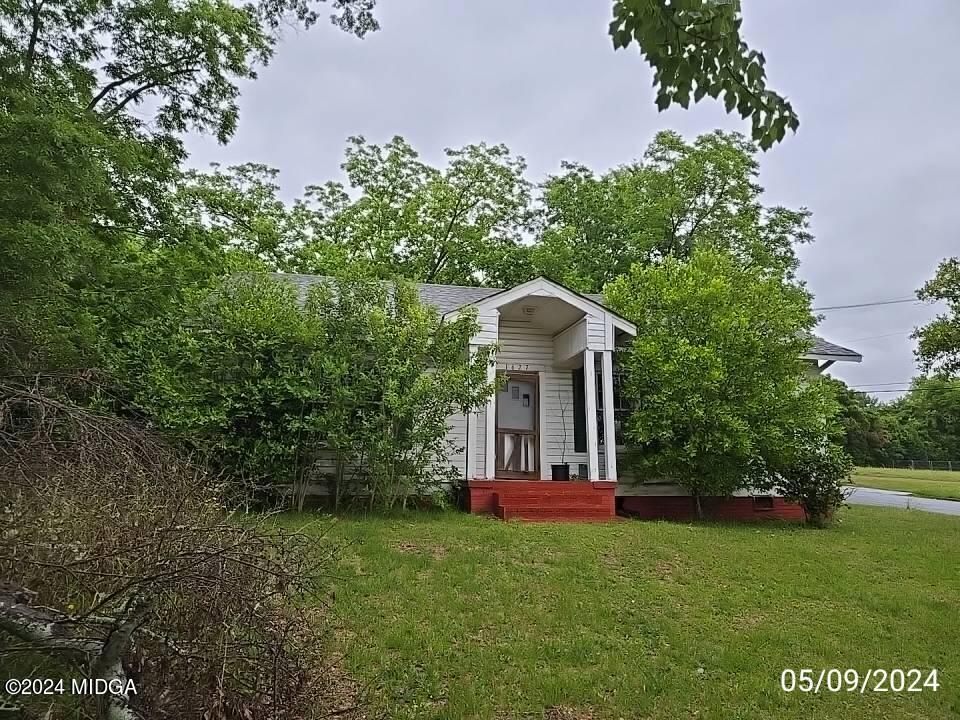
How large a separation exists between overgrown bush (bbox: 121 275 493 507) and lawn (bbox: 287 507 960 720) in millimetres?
1186

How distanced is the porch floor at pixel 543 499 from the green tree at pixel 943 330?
796cm

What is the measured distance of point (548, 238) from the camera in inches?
828

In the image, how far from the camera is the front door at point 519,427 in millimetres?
11039

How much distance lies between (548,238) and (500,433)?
38.0 ft

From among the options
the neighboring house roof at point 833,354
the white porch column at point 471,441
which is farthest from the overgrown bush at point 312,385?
the neighboring house roof at point 833,354

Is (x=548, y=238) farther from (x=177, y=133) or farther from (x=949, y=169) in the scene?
(x=177, y=133)

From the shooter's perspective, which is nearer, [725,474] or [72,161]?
[72,161]

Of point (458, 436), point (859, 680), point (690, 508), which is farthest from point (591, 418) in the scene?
point (859, 680)

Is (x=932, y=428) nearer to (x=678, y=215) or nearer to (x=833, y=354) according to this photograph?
(x=678, y=215)

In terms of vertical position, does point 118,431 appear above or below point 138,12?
below

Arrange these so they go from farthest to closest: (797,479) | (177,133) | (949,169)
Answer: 1. (949,169)
2. (797,479)
3. (177,133)

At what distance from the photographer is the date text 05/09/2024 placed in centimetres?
388

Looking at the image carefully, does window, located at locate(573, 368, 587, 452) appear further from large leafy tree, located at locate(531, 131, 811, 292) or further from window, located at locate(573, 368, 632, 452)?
large leafy tree, located at locate(531, 131, 811, 292)

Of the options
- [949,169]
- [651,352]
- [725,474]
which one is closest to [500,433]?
[651,352]
